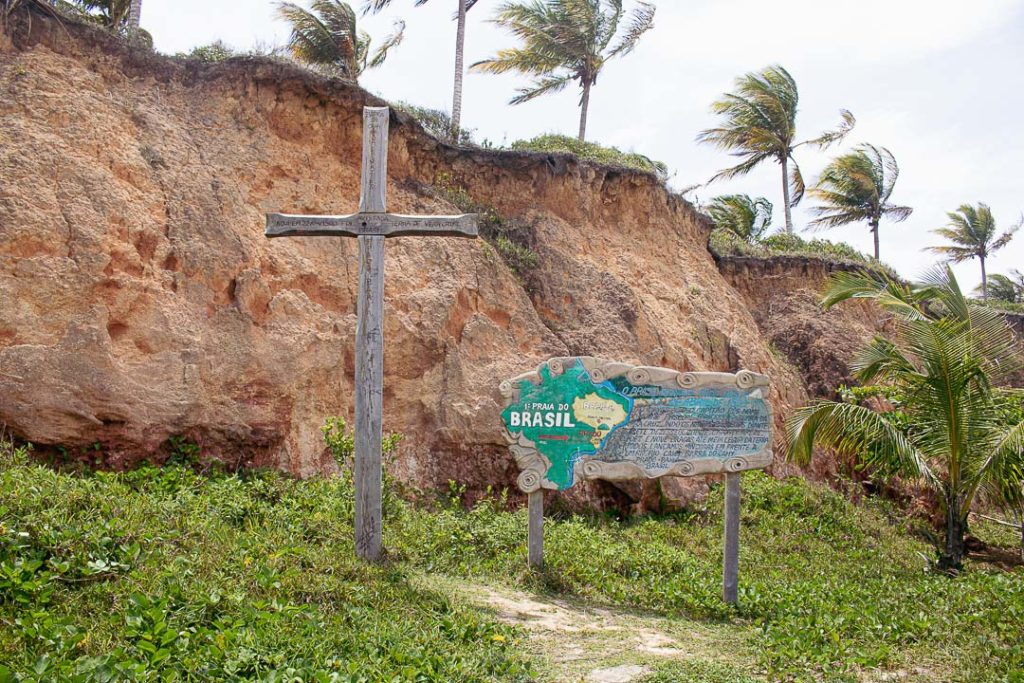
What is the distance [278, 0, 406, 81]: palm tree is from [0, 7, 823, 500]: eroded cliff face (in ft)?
12.7

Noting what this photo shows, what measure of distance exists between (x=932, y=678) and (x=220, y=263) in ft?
29.4

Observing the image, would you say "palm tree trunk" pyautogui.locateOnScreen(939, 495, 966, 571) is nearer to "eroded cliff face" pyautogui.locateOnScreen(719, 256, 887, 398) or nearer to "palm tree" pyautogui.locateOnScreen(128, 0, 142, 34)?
"eroded cliff face" pyautogui.locateOnScreen(719, 256, 887, 398)

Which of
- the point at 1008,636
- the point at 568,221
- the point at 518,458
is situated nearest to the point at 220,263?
the point at 518,458

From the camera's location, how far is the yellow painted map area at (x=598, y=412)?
850 cm

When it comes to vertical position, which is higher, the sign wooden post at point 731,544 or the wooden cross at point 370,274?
the wooden cross at point 370,274

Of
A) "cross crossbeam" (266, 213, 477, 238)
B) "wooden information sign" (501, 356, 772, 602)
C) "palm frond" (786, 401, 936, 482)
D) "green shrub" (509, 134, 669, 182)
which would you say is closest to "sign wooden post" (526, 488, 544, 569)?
"wooden information sign" (501, 356, 772, 602)

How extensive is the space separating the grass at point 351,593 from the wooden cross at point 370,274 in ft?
1.58

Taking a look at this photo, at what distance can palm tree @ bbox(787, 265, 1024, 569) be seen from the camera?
987cm

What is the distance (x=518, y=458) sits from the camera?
8484 millimetres

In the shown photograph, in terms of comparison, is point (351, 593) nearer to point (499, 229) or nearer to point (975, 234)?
point (499, 229)

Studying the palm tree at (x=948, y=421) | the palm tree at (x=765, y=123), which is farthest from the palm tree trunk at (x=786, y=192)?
the palm tree at (x=948, y=421)

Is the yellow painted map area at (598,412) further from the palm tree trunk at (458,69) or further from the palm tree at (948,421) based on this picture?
the palm tree trunk at (458,69)

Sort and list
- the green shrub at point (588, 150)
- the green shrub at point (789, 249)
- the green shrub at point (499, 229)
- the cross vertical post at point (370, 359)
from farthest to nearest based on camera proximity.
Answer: the green shrub at point (789, 249) < the green shrub at point (588, 150) < the green shrub at point (499, 229) < the cross vertical post at point (370, 359)

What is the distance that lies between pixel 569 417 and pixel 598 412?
31 centimetres
